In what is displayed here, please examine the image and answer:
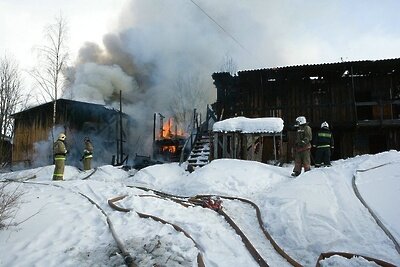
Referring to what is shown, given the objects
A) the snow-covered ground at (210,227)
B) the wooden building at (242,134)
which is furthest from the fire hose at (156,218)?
the wooden building at (242,134)

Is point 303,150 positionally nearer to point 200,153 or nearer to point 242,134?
point 242,134

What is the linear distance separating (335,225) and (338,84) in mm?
13797

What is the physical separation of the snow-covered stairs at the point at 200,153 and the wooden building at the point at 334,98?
3357 millimetres

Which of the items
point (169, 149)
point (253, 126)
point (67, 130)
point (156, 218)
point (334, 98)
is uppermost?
point (334, 98)

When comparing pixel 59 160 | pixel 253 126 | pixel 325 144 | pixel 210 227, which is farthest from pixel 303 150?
pixel 59 160

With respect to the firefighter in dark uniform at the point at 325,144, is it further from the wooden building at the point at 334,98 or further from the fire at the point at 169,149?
the fire at the point at 169,149

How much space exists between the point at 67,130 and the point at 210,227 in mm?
20315

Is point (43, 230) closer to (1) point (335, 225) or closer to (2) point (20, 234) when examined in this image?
(2) point (20, 234)

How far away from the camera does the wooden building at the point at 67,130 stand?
22656 millimetres

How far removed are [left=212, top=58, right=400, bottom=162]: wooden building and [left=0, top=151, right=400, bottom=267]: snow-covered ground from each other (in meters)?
9.50

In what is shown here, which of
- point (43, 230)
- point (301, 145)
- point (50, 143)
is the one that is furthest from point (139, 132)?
point (43, 230)

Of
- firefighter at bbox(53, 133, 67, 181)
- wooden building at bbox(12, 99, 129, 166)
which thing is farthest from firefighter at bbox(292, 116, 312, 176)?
wooden building at bbox(12, 99, 129, 166)

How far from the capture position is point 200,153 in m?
13.6

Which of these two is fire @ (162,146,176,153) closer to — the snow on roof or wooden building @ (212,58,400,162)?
wooden building @ (212,58,400,162)
